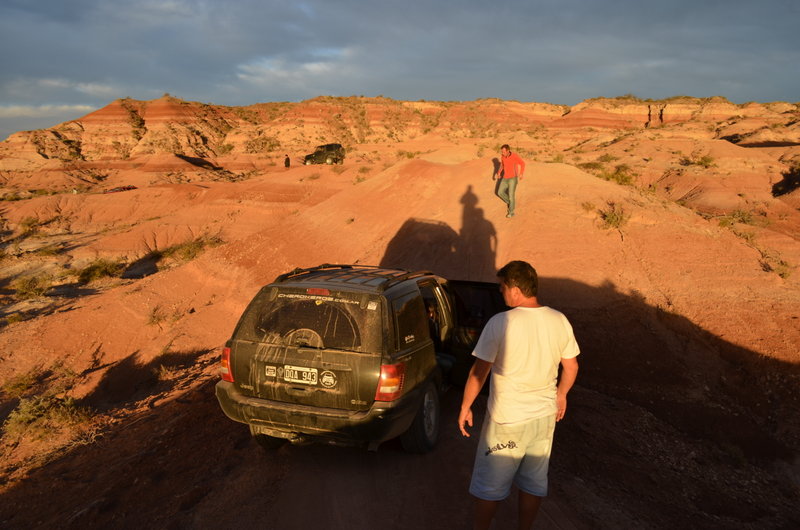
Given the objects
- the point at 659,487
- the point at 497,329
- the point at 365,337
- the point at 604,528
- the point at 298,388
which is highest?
the point at 497,329

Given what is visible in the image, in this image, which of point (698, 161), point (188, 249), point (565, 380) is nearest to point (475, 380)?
point (565, 380)

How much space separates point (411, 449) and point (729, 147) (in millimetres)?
36854

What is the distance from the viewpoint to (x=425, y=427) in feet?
13.5

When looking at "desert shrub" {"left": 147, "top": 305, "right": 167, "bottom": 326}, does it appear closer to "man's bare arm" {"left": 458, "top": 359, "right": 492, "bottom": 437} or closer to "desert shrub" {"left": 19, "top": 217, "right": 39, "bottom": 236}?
"man's bare arm" {"left": 458, "top": 359, "right": 492, "bottom": 437}

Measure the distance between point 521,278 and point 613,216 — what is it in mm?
8571

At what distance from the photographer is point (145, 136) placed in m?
55.4

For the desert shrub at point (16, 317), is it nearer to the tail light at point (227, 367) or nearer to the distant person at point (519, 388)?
the tail light at point (227, 367)

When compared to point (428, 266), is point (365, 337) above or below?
above

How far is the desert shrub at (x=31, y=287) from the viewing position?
15367 millimetres

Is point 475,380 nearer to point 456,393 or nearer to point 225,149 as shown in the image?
point 456,393

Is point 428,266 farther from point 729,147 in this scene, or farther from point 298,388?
point 729,147

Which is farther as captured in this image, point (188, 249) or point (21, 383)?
point (188, 249)

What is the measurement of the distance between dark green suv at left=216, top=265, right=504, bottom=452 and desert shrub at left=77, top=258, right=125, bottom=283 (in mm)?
18602

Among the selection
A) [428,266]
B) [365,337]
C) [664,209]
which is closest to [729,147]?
[664,209]
